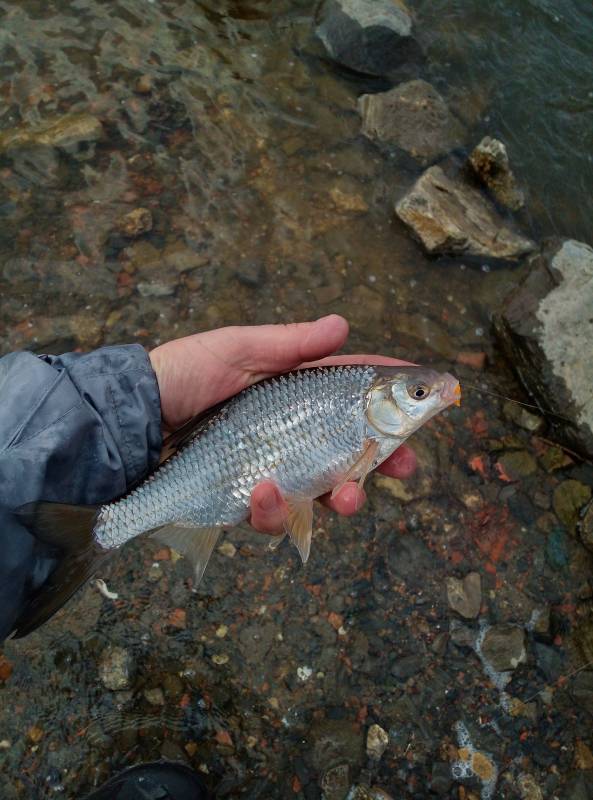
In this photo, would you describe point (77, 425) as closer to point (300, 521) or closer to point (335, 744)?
point (300, 521)

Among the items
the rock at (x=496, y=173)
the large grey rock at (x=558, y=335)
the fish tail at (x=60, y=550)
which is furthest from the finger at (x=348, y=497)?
the rock at (x=496, y=173)

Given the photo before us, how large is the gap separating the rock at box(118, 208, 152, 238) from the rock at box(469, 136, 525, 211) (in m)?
3.70

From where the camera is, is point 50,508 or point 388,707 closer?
point 50,508

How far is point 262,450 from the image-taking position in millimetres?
3605

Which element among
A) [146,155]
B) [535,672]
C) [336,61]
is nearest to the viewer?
[535,672]

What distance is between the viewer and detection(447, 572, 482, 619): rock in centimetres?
477

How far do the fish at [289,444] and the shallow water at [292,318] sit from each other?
1160 millimetres

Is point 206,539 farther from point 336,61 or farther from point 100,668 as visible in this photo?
point 336,61

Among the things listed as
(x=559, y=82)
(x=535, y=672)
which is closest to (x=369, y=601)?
(x=535, y=672)

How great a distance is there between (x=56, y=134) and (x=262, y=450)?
489 centimetres

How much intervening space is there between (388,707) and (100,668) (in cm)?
190

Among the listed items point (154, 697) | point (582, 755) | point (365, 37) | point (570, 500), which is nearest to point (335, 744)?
point (154, 697)

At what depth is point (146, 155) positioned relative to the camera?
22.2 feet

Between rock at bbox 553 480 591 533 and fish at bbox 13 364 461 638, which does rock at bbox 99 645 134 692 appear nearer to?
fish at bbox 13 364 461 638
